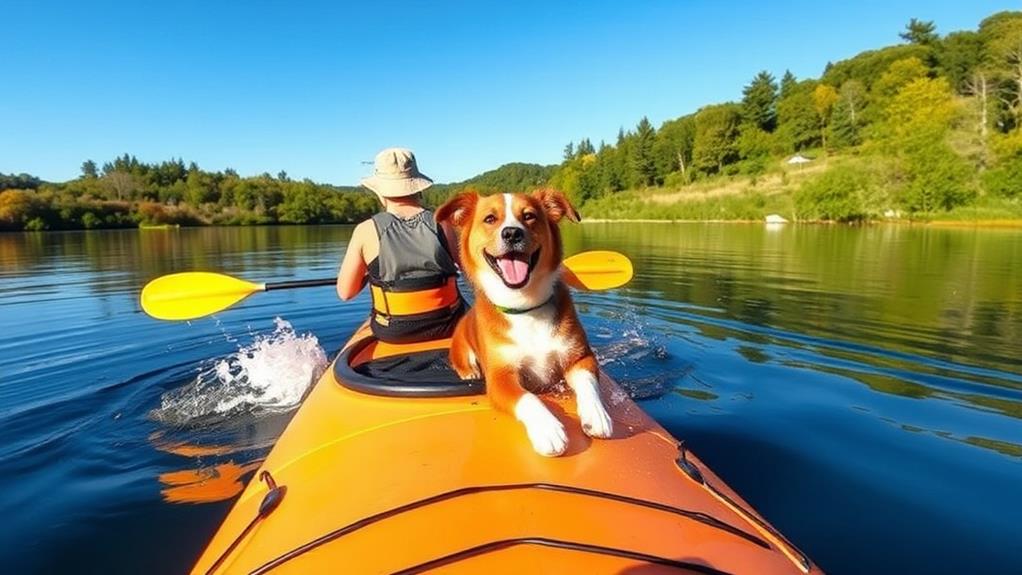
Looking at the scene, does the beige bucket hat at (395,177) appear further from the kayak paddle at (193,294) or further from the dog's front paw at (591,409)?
the dog's front paw at (591,409)

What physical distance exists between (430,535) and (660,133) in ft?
349

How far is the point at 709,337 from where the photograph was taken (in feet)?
25.7

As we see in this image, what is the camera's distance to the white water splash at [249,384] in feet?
17.8

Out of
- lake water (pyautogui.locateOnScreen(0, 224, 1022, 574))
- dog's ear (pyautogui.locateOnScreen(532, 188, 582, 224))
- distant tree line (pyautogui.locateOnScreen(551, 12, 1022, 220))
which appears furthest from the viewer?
distant tree line (pyautogui.locateOnScreen(551, 12, 1022, 220))

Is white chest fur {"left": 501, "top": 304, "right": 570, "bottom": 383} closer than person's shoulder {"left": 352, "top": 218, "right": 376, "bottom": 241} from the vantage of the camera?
Yes

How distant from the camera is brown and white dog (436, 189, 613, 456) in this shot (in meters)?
2.86

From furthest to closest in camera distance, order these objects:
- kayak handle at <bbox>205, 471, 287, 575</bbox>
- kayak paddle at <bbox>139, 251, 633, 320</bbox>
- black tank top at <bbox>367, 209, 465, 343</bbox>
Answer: kayak paddle at <bbox>139, 251, 633, 320</bbox> < black tank top at <bbox>367, 209, 465, 343</bbox> < kayak handle at <bbox>205, 471, 287, 575</bbox>

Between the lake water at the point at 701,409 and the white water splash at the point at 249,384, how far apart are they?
3cm

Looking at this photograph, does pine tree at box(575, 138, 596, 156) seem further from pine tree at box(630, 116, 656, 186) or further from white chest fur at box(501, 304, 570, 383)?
white chest fur at box(501, 304, 570, 383)

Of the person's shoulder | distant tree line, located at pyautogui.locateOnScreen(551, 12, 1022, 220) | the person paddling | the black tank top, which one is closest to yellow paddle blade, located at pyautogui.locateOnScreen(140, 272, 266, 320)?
the person paddling

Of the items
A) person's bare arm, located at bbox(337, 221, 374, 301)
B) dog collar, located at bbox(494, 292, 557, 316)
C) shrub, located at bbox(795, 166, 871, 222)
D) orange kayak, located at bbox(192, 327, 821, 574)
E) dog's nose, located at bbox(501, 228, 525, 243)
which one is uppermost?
shrub, located at bbox(795, 166, 871, 222)

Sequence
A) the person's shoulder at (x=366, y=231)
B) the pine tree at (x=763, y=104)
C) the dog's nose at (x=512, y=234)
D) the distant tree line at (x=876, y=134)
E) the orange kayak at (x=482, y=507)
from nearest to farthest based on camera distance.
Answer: the orange kayak at (x=482, y=507) → the dog's nose at (x=512, y=234) → the person's shoulder at (x=366, y=231) → the distant tree line at (x=876, y=134) → the pine tree at (x=763, y=104)

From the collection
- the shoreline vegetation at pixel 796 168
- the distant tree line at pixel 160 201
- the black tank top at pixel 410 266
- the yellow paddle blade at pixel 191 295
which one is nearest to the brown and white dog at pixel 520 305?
the black tank top at pixel 410 266

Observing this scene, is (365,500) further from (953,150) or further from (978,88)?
(978,88)
